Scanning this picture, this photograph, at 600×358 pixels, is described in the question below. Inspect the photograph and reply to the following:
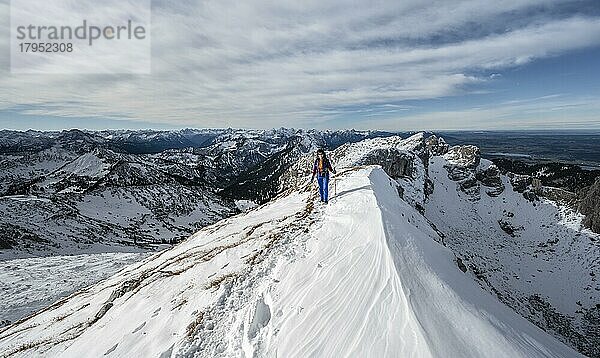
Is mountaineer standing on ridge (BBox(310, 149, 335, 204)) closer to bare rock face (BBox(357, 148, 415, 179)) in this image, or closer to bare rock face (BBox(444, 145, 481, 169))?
bare rock face (BBox(357, 148, 415, 179))

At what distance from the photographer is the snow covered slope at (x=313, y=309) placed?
705 centimetres

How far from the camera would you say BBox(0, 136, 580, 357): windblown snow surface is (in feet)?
23.1

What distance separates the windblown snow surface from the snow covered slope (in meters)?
0.03

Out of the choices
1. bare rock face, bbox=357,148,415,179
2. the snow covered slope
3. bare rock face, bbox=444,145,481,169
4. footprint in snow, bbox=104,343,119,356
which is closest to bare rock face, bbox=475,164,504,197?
bare rock face, bbox=444,145,481,169

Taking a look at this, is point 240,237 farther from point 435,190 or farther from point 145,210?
point 145,210

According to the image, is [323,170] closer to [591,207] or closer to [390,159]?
[390,159]

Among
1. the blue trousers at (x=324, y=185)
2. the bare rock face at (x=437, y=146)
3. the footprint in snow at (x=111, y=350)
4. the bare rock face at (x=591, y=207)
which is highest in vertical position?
the bare rock face at (x=437, y=146)

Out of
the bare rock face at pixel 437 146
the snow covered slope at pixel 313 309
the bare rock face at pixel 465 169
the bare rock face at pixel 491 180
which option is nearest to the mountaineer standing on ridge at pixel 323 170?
the snow covered slope at pixel 313 309

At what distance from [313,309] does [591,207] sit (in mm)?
87371

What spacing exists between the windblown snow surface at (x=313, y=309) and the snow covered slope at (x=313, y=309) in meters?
0.03

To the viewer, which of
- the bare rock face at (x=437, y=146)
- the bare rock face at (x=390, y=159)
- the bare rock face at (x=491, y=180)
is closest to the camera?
the bare rock face at (x=390, y=159)

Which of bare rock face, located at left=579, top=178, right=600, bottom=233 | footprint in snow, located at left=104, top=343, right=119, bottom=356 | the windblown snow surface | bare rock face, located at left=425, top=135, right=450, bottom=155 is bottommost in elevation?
bare rock face, located at left=579, top=178, right=600, bottom=233

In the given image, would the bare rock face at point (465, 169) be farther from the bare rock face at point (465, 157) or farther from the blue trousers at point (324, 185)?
the blue trousers at point (324, 185)

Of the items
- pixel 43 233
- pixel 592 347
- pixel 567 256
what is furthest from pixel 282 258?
pixel 43 233
